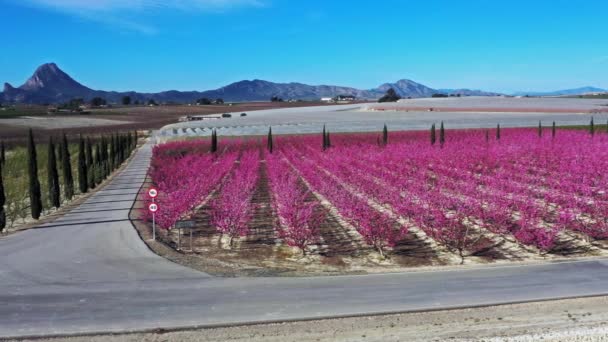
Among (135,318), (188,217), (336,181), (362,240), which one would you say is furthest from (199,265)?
(336,181)

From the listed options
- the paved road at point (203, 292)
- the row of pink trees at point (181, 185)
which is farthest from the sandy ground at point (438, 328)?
the row of pink trees at point (181, 185)

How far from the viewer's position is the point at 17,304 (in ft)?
32.0

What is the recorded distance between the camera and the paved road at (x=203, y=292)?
357 inches

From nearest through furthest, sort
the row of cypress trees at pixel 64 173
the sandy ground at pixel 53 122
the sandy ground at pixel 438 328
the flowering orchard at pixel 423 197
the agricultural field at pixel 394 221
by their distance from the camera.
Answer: the sandy ground at pixel 438 328, the agricultural field at pixel 394 221, the flowering orchard at pixel 423 197, the row of cypress trees at pixel 64 173, the sandy ground at pixel 53 122

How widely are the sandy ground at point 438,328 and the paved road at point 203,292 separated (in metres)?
0.29

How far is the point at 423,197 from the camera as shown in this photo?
17.0 metres

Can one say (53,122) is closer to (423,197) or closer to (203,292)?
(423,197)

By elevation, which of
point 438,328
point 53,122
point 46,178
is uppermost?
Result: point 53,122

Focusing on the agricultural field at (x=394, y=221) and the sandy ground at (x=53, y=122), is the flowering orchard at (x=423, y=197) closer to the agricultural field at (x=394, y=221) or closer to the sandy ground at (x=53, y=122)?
the agricultural field at (x=394, y=221)

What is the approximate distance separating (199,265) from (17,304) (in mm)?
3627

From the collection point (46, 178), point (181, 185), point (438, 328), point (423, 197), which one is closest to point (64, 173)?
point (181, 185)

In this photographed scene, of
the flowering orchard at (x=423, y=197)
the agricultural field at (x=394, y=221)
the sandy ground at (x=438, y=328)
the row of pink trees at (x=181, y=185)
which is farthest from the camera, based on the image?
the row of pink trees at (x=181, y=185)

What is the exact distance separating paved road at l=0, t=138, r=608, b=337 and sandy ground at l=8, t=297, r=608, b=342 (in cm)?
29

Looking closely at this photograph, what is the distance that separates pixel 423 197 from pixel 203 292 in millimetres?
8583
